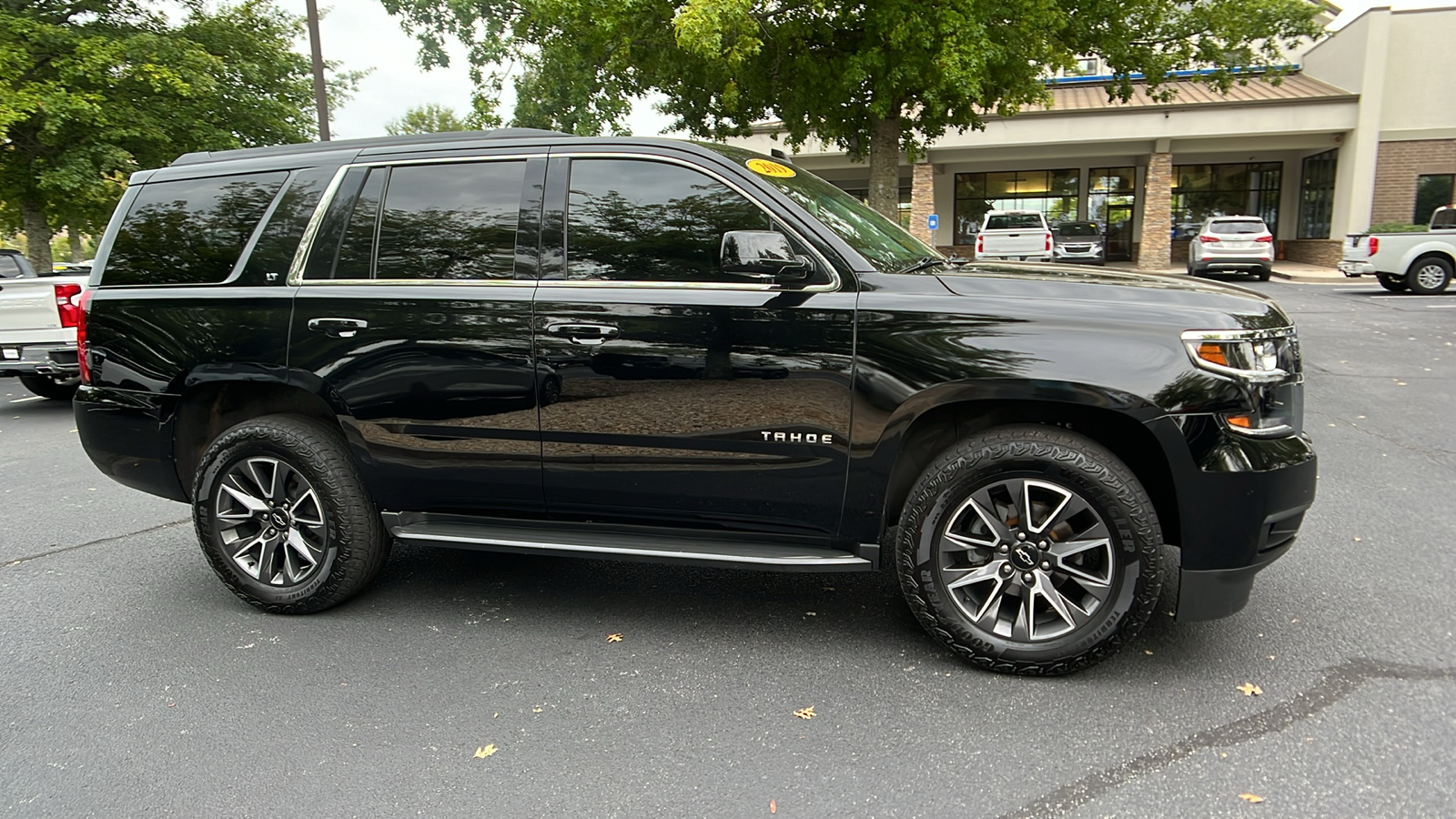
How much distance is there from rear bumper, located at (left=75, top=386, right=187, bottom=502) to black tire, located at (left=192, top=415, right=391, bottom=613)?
28 centimetres

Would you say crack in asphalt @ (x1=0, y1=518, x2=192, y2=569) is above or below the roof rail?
below

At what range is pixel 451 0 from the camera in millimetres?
23812

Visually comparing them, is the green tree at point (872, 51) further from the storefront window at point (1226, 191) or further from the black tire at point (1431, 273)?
the storefront window at point (1226, 191)

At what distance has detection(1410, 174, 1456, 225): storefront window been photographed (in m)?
25.1

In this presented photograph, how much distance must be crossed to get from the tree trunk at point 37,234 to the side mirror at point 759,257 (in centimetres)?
1878

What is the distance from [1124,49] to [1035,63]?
1445 millimetres

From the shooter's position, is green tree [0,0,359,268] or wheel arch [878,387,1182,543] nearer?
wheel arch [878,387,1182,543]

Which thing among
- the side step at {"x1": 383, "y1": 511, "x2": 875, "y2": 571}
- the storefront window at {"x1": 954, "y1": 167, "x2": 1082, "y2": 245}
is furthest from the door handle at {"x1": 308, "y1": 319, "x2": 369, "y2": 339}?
the storefront window at {"x1": 954, "y1": 167, "x2": 1082, "y2": 245}

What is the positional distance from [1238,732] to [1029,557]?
0.81m

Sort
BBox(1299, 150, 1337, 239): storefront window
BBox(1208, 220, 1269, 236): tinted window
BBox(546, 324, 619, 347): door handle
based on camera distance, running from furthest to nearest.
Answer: BBox(1299, 150, 1337, 239): storefront window
BBox(1208, 220, 1269, 236): tinted window
BBox(546, 324, 619, 347): door handle

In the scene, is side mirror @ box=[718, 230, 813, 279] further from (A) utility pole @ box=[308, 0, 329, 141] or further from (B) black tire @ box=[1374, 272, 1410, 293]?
(B) black tire @ box=[1374, 272, 1410, 293]

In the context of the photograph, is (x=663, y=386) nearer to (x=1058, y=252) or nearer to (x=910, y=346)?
(x=910, y=346)

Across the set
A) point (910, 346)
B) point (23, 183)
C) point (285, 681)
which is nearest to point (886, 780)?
point (910, 346)

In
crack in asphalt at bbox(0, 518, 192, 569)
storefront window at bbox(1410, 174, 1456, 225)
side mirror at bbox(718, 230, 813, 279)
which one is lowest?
crack in asphalt at bbox(0, 518, 192, 569)
